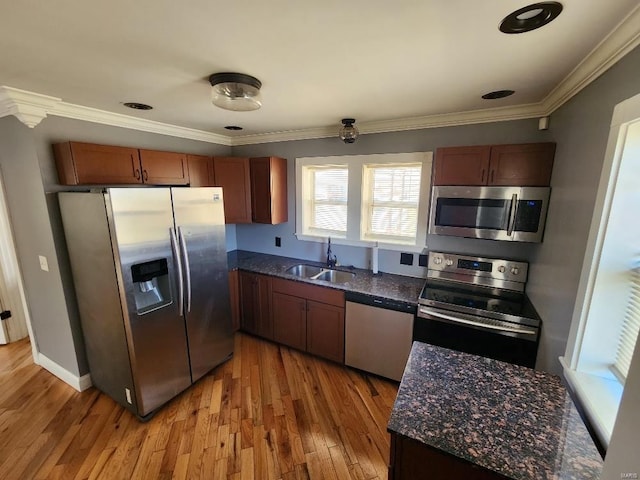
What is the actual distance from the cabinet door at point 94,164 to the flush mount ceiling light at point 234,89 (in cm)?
124

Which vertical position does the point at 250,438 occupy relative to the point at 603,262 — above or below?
below

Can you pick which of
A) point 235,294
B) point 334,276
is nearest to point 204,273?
point 235,294

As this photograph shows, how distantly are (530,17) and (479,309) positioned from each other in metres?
1.68

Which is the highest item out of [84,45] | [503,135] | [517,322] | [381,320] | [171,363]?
[84,45]

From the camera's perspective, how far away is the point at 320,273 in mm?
3068

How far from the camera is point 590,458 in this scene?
0.89m

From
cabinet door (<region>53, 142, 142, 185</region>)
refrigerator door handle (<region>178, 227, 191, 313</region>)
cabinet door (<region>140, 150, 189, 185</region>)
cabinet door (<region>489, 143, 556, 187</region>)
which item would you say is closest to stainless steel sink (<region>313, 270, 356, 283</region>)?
refrigerator door handle (<region>178, 227, 191, 313</region>)

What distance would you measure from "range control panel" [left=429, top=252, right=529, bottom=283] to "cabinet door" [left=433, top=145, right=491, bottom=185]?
712 millimetres

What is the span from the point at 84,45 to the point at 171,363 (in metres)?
2.12

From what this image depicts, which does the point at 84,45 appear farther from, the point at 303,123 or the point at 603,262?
the point at 603,262

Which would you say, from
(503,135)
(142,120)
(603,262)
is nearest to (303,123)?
(142,120)

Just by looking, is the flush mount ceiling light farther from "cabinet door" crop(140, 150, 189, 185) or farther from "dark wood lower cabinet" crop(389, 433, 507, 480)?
"dark wood lower cabinet" crop(389, 433, 507, 480)

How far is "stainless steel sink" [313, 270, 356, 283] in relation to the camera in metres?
2.99

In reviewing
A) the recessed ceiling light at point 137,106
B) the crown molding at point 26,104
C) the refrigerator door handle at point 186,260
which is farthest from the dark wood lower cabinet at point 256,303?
the crown molding at point 26,104
